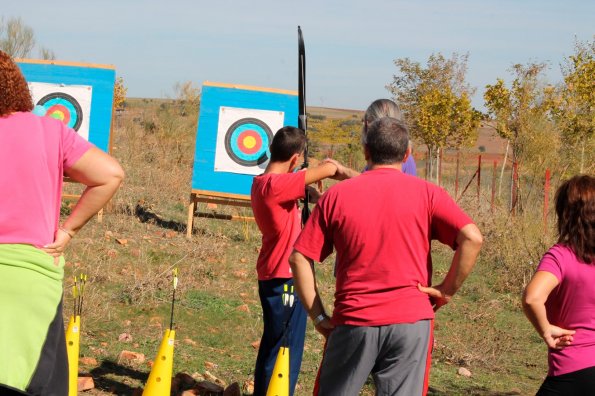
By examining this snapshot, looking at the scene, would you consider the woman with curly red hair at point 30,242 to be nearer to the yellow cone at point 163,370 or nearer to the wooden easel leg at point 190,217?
the yellow cone at point 163,370

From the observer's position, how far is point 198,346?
21.1ft

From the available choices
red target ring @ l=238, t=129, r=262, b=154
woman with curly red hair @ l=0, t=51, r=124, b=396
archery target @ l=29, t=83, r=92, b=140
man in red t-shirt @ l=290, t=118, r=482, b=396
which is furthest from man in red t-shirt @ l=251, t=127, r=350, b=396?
archery target @ l=29, t=83, r=92, b=140

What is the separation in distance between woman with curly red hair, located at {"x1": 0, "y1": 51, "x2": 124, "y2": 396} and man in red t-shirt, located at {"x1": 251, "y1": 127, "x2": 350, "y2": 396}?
1591 millimetres

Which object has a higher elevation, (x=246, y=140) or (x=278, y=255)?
(x=246, y=140)

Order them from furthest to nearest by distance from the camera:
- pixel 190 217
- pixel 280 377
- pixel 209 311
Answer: pixel 190 217 → pixel 209 311 → pixel 280 377

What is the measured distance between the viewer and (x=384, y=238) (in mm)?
3051

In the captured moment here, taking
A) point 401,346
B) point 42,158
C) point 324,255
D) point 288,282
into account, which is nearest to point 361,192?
point 324,255

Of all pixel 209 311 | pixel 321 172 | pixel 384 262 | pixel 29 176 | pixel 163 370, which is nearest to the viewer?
pixel 29 176

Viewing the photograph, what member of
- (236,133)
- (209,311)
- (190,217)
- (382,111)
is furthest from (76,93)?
(382,111)

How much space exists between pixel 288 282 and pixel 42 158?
197 cm

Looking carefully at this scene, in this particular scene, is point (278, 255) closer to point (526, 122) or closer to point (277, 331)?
point (277, 331)

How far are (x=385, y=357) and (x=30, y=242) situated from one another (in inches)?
50.2

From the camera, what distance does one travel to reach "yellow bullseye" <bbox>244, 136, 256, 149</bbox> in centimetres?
1091

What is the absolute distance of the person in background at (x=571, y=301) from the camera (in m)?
3.15
